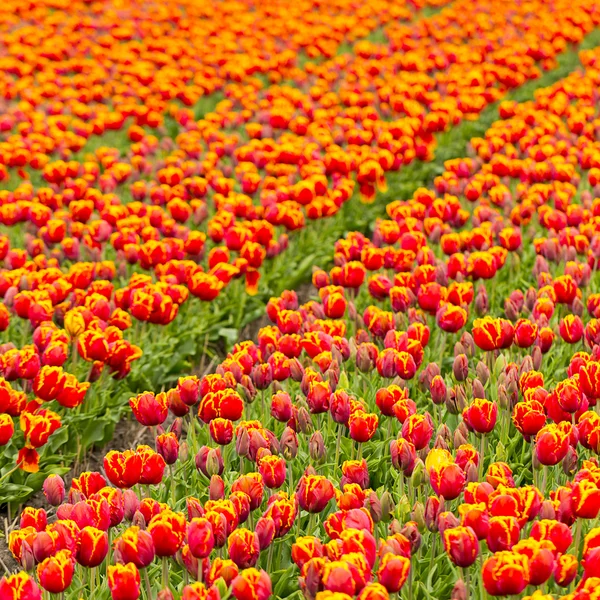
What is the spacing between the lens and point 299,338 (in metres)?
4.41

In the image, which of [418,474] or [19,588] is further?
[418,474]

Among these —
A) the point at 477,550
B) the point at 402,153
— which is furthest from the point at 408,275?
the point at 402,153

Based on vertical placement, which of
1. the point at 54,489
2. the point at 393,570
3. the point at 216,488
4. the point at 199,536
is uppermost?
the point at 393,570

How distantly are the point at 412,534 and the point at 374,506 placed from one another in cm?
25

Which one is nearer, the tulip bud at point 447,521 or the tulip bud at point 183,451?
the tulip bud at point 447,521

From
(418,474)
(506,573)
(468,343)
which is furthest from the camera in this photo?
(468,343)

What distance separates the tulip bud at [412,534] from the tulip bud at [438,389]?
93 centimetres

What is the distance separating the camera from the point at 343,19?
12.9 metres

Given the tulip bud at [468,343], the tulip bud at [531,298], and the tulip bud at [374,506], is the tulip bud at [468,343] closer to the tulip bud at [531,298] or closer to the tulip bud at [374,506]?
the tulip bud at [531,298]

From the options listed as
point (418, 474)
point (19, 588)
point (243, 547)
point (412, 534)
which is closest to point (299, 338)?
point (418, 474)

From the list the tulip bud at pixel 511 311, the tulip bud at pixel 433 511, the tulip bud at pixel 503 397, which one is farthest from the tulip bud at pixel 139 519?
the tulip bud at pixel 511 311

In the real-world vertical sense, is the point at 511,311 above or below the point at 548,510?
below

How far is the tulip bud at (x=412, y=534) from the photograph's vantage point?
293 cm

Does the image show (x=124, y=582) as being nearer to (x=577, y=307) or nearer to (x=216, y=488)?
(x=216, y=488)
